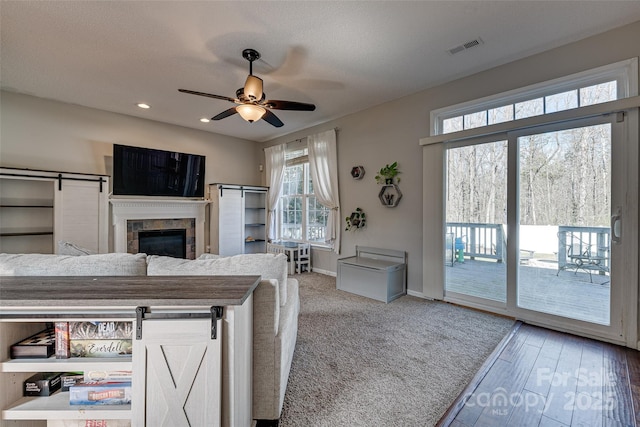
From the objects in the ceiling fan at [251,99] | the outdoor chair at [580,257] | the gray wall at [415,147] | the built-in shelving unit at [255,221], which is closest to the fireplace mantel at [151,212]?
the built-in shelving unit at [255,221]

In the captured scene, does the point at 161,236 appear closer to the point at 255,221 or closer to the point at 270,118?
the point at 255,221

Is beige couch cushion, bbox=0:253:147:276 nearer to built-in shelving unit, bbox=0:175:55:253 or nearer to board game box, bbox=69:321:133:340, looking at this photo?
board game box, bbox=69:321:133:340

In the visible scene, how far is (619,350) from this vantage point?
2156 millimetres

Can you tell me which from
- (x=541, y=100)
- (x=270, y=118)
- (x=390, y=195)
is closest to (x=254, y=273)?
(x=270, y=118)

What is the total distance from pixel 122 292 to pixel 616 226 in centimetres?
354

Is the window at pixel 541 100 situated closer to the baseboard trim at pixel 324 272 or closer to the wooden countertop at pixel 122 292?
the baseboard trim at pixel 324 272

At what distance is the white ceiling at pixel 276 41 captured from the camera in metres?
2.03

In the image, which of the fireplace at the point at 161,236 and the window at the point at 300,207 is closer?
the fireplace at the point at 161,236

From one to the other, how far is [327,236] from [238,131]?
2.78m

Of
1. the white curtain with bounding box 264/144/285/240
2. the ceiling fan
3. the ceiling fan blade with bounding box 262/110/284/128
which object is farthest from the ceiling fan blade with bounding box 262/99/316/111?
the white curtain with bounding box 264/144/285/240

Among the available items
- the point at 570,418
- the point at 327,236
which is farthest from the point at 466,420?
the point at 327,236

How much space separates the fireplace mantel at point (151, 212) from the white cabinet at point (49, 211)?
228mm

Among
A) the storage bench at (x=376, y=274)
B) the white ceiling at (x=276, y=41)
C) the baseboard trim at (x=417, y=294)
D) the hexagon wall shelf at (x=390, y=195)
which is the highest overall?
the white ceiling at (x=276, y=41)

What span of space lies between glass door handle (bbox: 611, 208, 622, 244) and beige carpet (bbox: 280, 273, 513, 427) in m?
1.17
